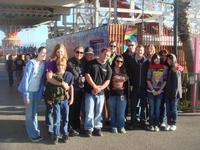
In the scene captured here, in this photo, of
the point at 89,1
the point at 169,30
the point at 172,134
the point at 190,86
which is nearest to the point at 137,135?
the point at 172,134

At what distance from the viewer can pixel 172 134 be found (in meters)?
8.32

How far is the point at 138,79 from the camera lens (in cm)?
867

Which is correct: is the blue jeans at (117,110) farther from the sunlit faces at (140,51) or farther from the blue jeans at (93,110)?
the sunlit faces at (140,51)

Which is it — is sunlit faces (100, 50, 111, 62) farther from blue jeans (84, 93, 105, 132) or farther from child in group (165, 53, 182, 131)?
child in group (165, 53, 182, 131)

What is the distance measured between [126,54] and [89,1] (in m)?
24.0

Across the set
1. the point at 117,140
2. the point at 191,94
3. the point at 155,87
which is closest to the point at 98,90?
the point at 117,140

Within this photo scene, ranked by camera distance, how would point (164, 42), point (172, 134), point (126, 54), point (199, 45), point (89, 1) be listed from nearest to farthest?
point (172, 134) < point (126, 54) < point (199, 45) < point (164, 42) < point (89, 1)

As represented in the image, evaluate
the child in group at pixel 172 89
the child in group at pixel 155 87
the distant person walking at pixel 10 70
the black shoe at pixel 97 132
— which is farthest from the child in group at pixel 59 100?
the distant person walking at pixel 10 70

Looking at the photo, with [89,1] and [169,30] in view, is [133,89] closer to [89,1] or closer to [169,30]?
[169,30]

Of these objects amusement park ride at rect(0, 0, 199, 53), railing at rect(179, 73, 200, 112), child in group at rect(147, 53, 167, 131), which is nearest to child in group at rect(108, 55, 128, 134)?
child in group at rect(147, 53, 167, 131)

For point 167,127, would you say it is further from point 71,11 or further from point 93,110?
point 71,11

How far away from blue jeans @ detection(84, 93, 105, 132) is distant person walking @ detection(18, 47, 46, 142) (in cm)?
98

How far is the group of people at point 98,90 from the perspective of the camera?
7.59 m

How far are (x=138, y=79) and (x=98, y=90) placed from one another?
3.71 ft
